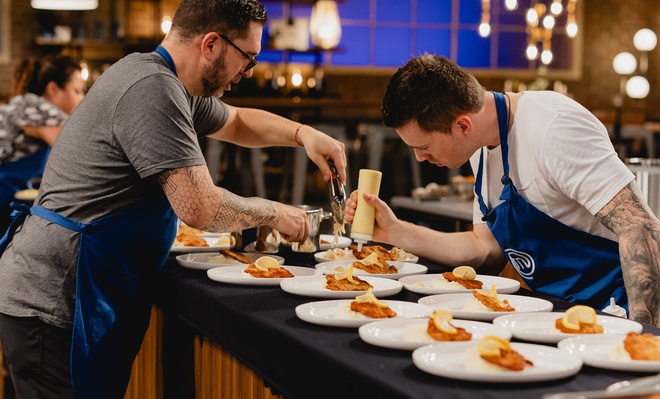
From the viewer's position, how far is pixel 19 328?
2.24 m

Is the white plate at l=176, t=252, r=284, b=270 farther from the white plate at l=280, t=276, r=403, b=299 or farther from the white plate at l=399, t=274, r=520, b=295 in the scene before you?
the white plate at l=399, t=274, r=520, b=295

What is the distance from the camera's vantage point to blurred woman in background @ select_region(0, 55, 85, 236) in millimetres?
4633

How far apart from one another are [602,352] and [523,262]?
906 millimetres

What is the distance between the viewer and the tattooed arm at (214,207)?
2.16 m

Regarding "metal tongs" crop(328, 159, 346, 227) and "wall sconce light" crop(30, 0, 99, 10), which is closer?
"metal tongs" crop(328, 159, 346, 227)

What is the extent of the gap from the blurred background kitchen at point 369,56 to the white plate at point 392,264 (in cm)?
169

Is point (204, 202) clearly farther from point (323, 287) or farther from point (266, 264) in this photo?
point (323, 287)

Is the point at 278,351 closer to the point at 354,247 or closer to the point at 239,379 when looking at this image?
the point at 239,379

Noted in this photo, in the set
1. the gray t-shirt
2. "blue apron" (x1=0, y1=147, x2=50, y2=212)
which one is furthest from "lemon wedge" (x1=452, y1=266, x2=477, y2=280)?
"blue apron" (x1=0, y1=147, x2=50, y2=212)

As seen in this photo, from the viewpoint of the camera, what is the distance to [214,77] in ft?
7.92

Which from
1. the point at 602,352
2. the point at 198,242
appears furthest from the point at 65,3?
the point at 602,352

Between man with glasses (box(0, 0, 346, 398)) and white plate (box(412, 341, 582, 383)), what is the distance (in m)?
0.93

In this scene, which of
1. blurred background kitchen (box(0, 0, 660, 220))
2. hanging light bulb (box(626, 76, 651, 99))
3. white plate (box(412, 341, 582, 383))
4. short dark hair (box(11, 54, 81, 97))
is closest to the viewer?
white plate (box(412, 341, 582, 383))

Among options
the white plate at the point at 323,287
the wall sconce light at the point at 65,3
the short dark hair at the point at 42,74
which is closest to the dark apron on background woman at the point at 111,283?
the white plate at the point at 323,287
